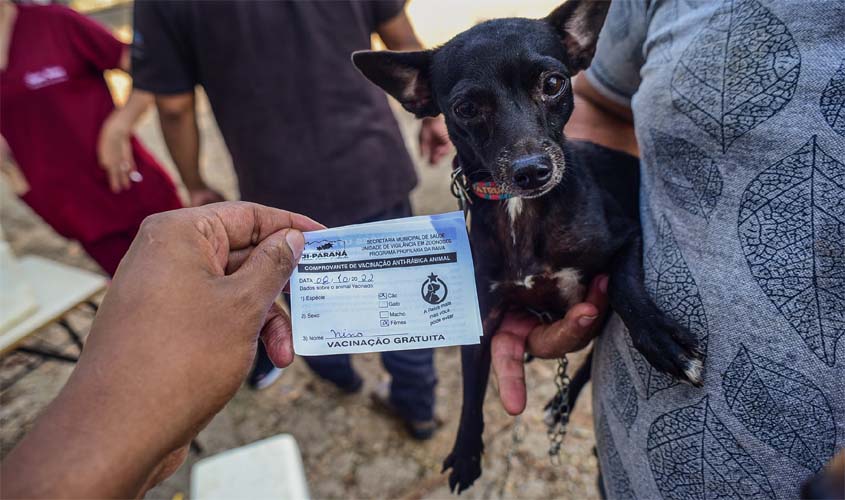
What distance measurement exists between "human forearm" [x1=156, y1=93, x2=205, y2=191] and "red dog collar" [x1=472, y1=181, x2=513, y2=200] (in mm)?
1870

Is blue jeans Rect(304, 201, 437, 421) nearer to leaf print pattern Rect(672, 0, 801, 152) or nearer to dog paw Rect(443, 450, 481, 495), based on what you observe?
dog paw Rect(443, 450, 481, 495)

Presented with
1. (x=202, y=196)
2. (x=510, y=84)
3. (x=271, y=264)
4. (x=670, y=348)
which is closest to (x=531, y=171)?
(x=510, y=84)

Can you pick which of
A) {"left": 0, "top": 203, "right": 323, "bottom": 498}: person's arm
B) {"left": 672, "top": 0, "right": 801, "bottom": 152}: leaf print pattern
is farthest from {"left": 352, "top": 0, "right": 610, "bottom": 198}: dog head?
{"left": 0, "top": 203, "right": 323, "bottom": 498}: person's arm

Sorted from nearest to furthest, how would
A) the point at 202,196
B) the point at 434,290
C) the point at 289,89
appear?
1. the point at 434,290
2. the point at 289,89
3. the point at 202,196

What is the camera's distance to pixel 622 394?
4.33ft

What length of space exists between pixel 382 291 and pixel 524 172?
51 centimetres

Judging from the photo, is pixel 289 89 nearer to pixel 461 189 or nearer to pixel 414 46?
pixel 414 46

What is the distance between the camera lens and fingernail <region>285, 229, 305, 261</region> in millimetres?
1145

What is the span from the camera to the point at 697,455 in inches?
43.3

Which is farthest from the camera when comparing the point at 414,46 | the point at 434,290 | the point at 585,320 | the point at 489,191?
the point at 414,46

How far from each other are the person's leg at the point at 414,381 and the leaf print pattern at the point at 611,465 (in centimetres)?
167

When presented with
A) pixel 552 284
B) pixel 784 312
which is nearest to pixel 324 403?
pixel 552 284

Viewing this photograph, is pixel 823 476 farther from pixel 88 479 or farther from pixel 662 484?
pixel 88 479

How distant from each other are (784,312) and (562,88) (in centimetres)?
86
